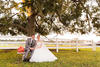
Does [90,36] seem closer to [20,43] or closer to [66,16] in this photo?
[66,16]

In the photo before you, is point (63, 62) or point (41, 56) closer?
point (63, 62)

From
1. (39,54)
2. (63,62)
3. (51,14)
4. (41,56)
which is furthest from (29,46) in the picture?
(51,14)

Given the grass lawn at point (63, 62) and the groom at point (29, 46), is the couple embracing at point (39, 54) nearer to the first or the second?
the groom at point (29, 46)

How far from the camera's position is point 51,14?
1246 cm

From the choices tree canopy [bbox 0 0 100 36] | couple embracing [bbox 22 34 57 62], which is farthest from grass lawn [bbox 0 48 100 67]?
tree canopy [bbox 0 0 100 36]

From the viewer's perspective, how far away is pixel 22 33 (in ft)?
57.1

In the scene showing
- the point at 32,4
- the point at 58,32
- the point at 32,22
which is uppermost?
the point at 32,4

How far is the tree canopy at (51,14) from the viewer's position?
32.6 feet

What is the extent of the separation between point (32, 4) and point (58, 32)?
7622 mm

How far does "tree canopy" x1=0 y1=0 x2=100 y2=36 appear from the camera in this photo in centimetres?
994

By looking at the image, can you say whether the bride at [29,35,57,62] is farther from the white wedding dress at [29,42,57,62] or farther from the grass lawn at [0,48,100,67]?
the grass lawn at [0,48,100,67]

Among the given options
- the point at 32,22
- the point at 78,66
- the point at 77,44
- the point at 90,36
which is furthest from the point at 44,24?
the point at 78,66

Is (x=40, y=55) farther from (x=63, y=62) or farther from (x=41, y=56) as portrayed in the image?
(x=63, y=62)

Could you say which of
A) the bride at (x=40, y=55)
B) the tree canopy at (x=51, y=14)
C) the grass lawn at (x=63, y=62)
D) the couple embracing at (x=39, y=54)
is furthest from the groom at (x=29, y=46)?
the tree canopy at (x=51, y=14)
